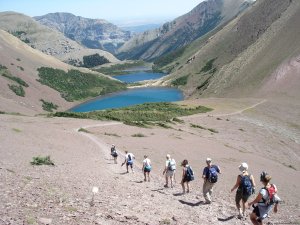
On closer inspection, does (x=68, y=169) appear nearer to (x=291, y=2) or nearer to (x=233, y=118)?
(x=233, y=118)

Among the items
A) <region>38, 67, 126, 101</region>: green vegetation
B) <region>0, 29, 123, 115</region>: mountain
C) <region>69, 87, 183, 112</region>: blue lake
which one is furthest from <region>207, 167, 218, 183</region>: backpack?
<region>38, 67, 126, 101</region>: green vegetation

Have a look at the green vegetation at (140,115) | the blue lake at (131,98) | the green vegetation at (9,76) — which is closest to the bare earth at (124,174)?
the green vegetation at (140,115)

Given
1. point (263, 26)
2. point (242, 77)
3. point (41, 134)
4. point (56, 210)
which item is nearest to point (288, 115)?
point (242, 77)

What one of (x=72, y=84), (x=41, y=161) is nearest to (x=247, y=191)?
(x=41, y=161)

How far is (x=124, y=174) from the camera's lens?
94.2 ft

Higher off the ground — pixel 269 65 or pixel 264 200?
pixel 269 65

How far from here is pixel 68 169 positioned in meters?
26.5

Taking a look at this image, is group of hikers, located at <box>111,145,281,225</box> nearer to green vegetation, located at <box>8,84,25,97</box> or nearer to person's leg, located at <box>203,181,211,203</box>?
person's leg, located at <box>203,181,211,203</box>

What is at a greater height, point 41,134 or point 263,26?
point 263,26

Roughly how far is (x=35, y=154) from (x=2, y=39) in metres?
160

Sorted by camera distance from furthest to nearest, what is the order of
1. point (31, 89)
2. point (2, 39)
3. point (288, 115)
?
point (2, 39) → point (31, 89) → point (288, 115)

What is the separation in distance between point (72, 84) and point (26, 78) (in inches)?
1170

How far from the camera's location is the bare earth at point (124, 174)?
16469 millimetres

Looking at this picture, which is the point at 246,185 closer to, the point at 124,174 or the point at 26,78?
the point at 124,174
